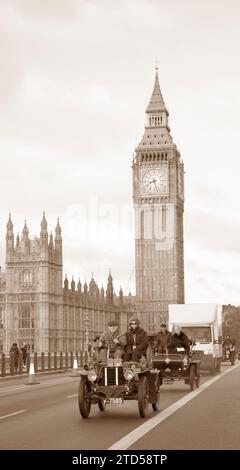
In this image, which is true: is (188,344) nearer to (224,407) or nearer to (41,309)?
(224,407)

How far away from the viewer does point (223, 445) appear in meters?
11.5

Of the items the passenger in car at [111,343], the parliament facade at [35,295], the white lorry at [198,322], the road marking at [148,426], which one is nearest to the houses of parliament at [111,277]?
the parliament facade at [35,295]

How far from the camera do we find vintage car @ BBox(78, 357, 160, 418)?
50.8 feet

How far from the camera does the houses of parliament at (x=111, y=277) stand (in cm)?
9262

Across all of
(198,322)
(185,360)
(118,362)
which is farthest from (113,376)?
(198,322)

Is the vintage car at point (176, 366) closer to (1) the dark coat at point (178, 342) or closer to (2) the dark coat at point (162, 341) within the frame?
(1) the dark coat at point (178, 342)

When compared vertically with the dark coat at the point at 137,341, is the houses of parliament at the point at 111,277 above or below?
above

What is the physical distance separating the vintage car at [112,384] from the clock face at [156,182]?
421 ft

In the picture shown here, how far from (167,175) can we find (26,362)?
101 metres

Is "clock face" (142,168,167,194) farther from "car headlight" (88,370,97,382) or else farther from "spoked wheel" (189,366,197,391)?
"car headlight" (88,370,97,382)

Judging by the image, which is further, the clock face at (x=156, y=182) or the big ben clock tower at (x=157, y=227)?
the clock face at (x=156, y=182)

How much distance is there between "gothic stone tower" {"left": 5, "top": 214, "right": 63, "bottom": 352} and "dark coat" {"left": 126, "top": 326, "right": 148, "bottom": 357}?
245ft

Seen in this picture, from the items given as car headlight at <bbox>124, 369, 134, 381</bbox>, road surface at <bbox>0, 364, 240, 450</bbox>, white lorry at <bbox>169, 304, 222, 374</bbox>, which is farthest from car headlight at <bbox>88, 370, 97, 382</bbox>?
white lorry at <bbox>169, 304, 222, 374</bbox>

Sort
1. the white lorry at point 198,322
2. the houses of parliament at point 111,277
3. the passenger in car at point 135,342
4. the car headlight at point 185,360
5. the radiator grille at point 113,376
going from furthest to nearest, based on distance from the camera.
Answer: the houses of parliament at point 111,277 → the white lorry at point 198,322 → the car headlight at point 185,360 → the passenger in car at point 135,342 → the radiator grille at point 113,376
